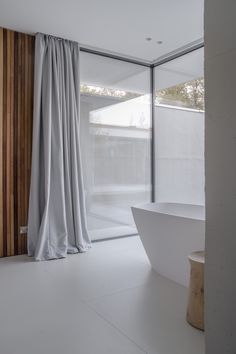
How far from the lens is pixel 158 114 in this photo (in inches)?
202

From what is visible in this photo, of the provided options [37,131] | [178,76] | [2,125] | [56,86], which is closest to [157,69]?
[178,76]

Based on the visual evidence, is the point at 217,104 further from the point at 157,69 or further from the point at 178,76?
the point at 157,69

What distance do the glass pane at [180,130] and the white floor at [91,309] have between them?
1606mm

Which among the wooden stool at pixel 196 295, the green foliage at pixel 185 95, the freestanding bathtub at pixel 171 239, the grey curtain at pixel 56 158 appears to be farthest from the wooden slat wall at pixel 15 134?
the wooden stool at pixel 196 295

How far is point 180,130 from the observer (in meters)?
4.72

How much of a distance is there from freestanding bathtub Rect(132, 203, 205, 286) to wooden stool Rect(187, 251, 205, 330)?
432 millimetres

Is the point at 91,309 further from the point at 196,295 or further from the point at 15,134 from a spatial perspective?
the point at 15,134

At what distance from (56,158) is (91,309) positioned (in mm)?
2110

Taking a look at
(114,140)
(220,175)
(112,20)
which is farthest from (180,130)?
(220,175)

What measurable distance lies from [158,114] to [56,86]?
1964 mm

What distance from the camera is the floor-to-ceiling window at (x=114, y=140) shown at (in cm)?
451

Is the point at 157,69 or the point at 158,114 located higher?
the point at 157,69

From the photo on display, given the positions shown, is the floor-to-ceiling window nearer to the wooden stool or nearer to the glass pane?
the glass pane

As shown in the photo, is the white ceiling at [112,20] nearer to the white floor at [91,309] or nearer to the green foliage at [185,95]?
the green foliage at [185,95]
